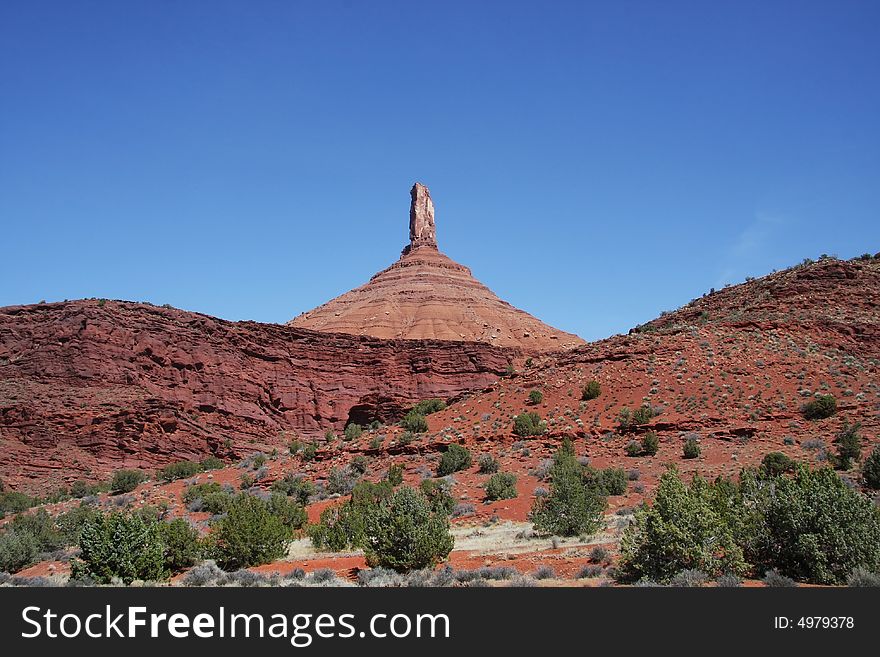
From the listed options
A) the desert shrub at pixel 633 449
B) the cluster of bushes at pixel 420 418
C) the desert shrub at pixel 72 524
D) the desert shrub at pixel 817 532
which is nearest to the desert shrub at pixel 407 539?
the desert shrub at pixel 817 532

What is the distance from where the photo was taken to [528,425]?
102 ft

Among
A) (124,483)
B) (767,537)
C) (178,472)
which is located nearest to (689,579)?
(767,537)

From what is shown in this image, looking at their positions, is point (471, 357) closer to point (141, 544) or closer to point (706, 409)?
point (706, 409)

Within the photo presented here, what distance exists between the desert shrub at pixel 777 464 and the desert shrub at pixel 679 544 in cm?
1245

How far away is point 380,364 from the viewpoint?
190 feet

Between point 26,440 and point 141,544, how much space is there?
29180 millimetres

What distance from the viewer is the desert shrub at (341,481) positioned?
1113 inches

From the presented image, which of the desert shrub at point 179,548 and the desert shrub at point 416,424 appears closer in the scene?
the desert shrub at point 179,548

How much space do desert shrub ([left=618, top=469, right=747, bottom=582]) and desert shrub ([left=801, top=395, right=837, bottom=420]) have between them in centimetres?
1941

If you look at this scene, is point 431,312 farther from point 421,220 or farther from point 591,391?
point 591,391

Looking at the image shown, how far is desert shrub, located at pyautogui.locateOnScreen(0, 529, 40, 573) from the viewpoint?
18.5m

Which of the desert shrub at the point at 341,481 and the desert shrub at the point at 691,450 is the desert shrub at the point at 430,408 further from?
the desert shrub at the point at 691,450

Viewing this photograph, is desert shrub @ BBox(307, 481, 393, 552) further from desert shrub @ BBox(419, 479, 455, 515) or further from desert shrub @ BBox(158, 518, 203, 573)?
desert shrub @ BBox(158, 518, 203, 573)

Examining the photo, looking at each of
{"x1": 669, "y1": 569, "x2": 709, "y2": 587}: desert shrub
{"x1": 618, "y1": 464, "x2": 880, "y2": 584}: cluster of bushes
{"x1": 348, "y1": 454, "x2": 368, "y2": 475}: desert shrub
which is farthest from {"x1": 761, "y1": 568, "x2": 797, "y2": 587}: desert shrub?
{"x1": 348, "y1": 454, "x2": 368, "y2": 475}: desert shrub
